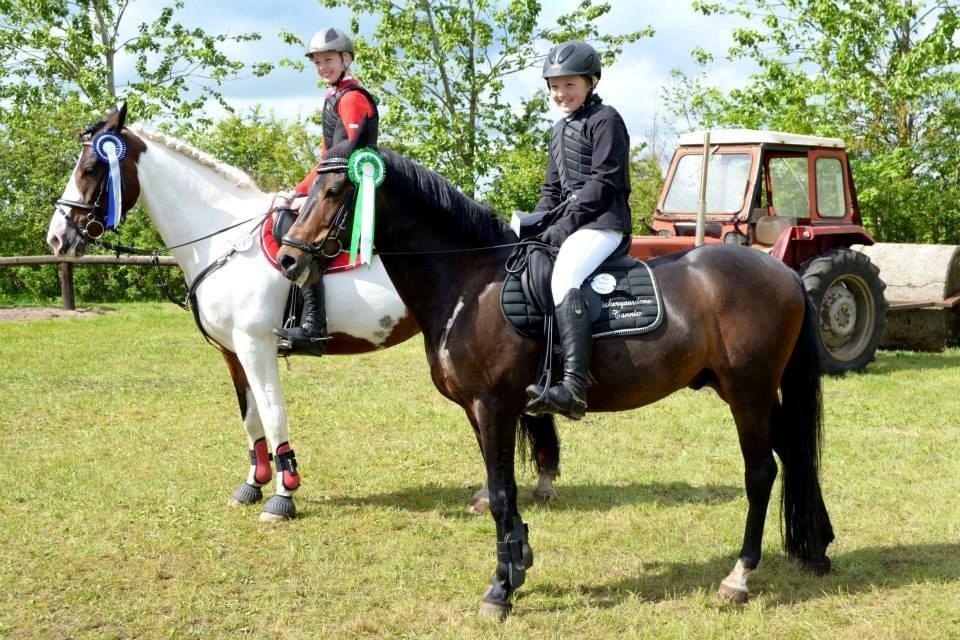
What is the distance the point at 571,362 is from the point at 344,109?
7.20 ft

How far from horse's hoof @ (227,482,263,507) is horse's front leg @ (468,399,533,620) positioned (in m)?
2.26

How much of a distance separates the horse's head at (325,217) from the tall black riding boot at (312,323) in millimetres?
1665

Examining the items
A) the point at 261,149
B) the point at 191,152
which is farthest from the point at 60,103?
the point at 191,152

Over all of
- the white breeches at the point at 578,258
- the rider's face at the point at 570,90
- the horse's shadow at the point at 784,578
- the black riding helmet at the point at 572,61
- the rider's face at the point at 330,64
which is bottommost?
the horse's shadow at the point at 784,578

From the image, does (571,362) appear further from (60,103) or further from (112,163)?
(60,103)

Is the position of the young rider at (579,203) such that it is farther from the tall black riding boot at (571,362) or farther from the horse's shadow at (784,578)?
the horse's shadow at (784,578)

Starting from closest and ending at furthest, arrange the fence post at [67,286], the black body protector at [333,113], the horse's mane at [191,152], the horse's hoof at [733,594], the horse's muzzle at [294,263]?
the horse's muzzle at [294,263] < the horse's hoof at [733,594] < the black body protector at [333,113] < the horse's mane at [191,152] < the fence post at [67,286]

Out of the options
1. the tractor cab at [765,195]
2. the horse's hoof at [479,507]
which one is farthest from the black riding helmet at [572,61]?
the tractor cab at [765,195]

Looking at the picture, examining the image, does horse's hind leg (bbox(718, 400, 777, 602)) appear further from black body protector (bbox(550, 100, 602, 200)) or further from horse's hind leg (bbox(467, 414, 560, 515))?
horse's hind leg (bbox(467, 414, 560, 515))

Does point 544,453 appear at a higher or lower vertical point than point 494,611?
higher

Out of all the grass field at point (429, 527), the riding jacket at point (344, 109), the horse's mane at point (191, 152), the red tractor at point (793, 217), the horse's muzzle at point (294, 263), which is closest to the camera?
the horse's muzzle at point (294, 263)

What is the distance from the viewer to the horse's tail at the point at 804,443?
451 centimetres

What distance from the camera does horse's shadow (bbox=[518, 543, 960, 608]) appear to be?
4391 millimetres

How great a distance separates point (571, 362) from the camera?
408 cm
